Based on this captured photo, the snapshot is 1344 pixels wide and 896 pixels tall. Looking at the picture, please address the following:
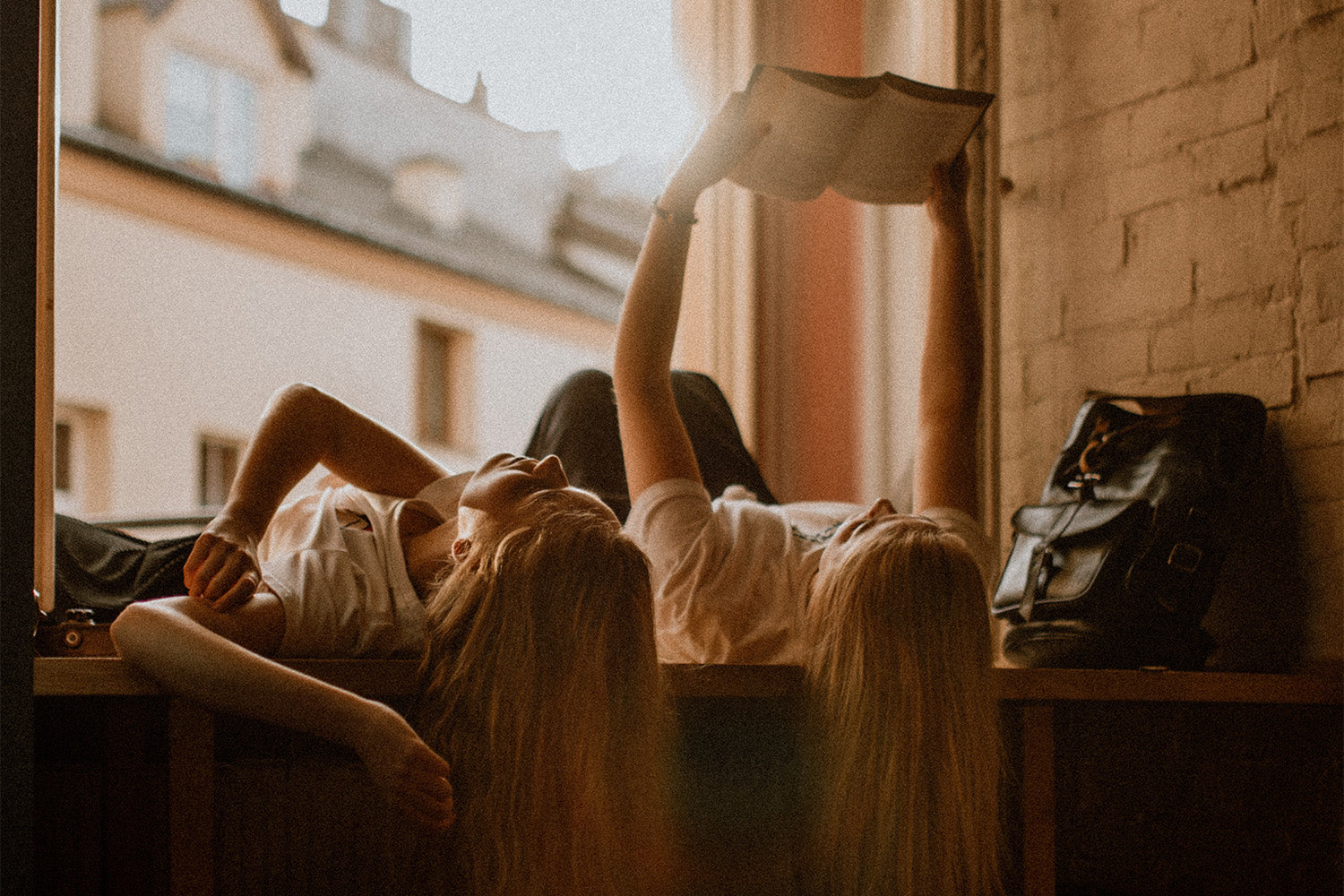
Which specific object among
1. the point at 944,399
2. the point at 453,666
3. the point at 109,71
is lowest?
the point at 453,666

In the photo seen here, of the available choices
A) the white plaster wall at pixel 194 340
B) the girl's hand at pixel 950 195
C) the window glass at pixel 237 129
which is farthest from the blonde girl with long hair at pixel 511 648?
the window glass at pixel 237 129

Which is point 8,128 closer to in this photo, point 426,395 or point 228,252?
point 228,252

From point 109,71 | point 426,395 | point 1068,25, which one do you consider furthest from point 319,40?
point 1068,25

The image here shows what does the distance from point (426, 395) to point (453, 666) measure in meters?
8.11

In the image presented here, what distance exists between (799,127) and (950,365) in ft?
1.50

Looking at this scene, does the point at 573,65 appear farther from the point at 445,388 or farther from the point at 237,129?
the point at 445,388

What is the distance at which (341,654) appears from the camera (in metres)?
1.23

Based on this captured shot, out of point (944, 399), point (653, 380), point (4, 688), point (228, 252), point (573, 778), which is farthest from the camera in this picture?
point (228, 252)

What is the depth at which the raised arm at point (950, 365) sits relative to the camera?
5.74 feet

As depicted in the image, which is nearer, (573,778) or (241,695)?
(241,695)

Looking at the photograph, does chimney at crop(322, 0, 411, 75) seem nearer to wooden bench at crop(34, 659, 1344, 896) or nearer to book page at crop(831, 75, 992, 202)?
book page at crop(831, 75, 992, 202)

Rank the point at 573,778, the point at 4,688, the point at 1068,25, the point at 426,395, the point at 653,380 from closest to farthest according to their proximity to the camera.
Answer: the point at 4,688
the point at 573,778
the point at 653,380
the point at 1068,25
the point at 426,395

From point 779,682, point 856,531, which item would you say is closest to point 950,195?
point 856,531

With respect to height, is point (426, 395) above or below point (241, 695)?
above
